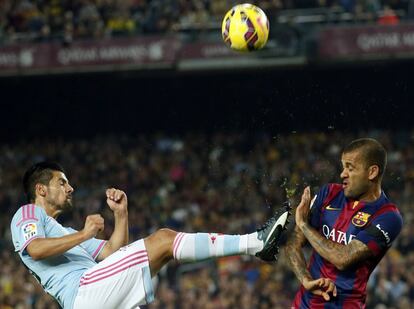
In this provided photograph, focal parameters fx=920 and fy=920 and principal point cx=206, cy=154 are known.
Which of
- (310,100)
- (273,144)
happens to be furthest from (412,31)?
(310,100)

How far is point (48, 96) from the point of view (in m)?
20.4

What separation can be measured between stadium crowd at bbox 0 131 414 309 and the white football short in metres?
5.50

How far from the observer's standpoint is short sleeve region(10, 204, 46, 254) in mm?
6439

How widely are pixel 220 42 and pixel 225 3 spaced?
73 centimetres

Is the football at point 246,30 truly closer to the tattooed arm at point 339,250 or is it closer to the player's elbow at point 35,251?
the player's elbow at point 35,251

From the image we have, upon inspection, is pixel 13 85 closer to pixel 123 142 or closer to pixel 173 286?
pixel 123 142

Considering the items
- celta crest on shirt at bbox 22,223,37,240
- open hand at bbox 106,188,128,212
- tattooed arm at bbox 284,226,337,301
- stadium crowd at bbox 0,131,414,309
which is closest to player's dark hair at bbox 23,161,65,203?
celta crest on shirt at bbox 22,223,37,240

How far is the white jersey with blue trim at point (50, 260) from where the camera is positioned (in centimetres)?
643

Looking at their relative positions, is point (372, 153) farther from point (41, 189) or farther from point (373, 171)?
point (41, 189)

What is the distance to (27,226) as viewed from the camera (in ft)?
21.2

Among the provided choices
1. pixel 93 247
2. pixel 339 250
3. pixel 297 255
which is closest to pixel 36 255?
pixel 93 247

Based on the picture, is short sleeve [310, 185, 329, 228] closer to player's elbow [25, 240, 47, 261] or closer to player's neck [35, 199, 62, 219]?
player's elbow [25, 240, 47, 261]

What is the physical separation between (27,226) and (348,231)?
7.40ft

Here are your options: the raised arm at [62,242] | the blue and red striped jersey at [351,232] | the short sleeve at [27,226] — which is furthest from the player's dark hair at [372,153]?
the short sleeve at [27,226]
